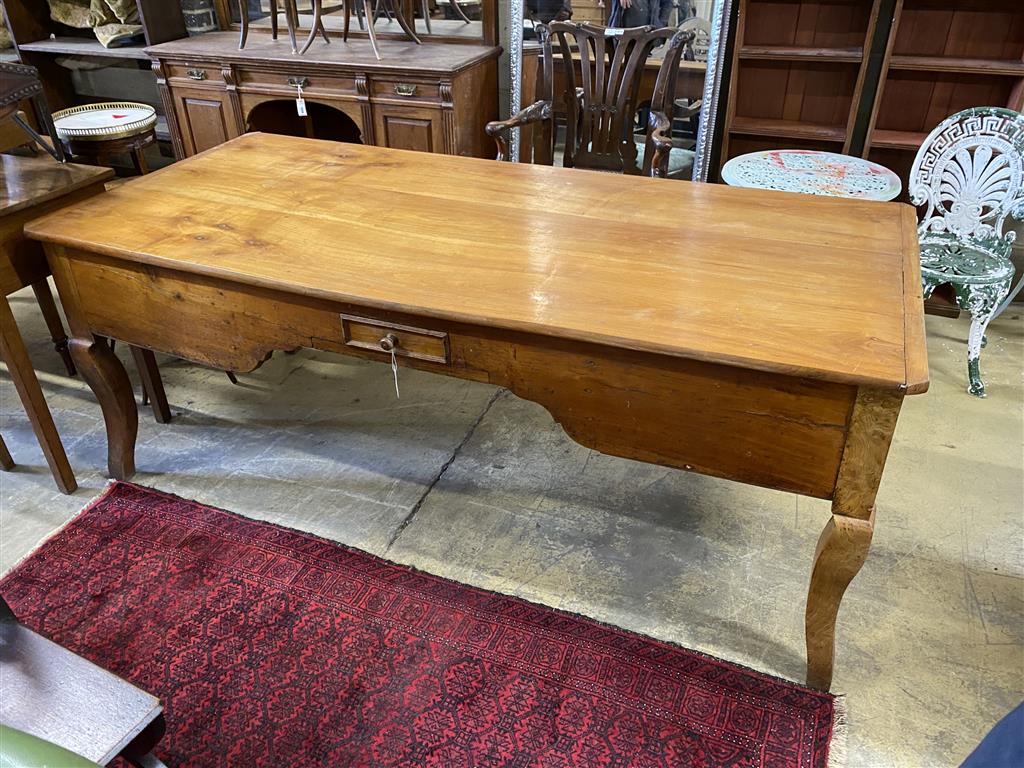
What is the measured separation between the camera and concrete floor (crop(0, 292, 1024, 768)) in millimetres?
1592

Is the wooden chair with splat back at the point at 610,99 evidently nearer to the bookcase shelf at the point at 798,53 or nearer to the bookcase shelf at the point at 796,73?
the bookcase shelf at the point at 798,53

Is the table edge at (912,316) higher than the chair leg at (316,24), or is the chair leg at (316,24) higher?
the chair leg at (316,24)

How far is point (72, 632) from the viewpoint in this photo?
1649mm

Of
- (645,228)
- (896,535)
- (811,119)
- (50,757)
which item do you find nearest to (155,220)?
(645,228)

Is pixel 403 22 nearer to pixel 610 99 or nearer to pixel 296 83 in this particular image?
pixel 296 83

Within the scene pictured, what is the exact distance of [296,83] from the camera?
126 inches

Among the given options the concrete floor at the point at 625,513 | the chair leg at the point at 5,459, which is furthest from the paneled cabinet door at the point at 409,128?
the chair leg at the point at 5,459

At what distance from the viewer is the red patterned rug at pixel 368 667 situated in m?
1.42

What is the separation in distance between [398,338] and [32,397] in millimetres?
1145

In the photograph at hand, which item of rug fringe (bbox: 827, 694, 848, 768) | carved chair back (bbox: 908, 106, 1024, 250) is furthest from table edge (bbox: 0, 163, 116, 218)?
carved chair back (bbox: 908, 106, 1024, 250)

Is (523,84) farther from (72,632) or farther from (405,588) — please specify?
(72,632)

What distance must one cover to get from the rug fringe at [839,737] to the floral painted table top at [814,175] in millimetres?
1594

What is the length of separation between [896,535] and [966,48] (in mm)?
2085

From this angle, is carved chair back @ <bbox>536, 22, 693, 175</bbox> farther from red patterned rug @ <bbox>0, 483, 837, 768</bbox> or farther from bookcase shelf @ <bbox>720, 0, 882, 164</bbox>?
red patterned rug @ <bbox>0, 483, 837, 768</bbox>
